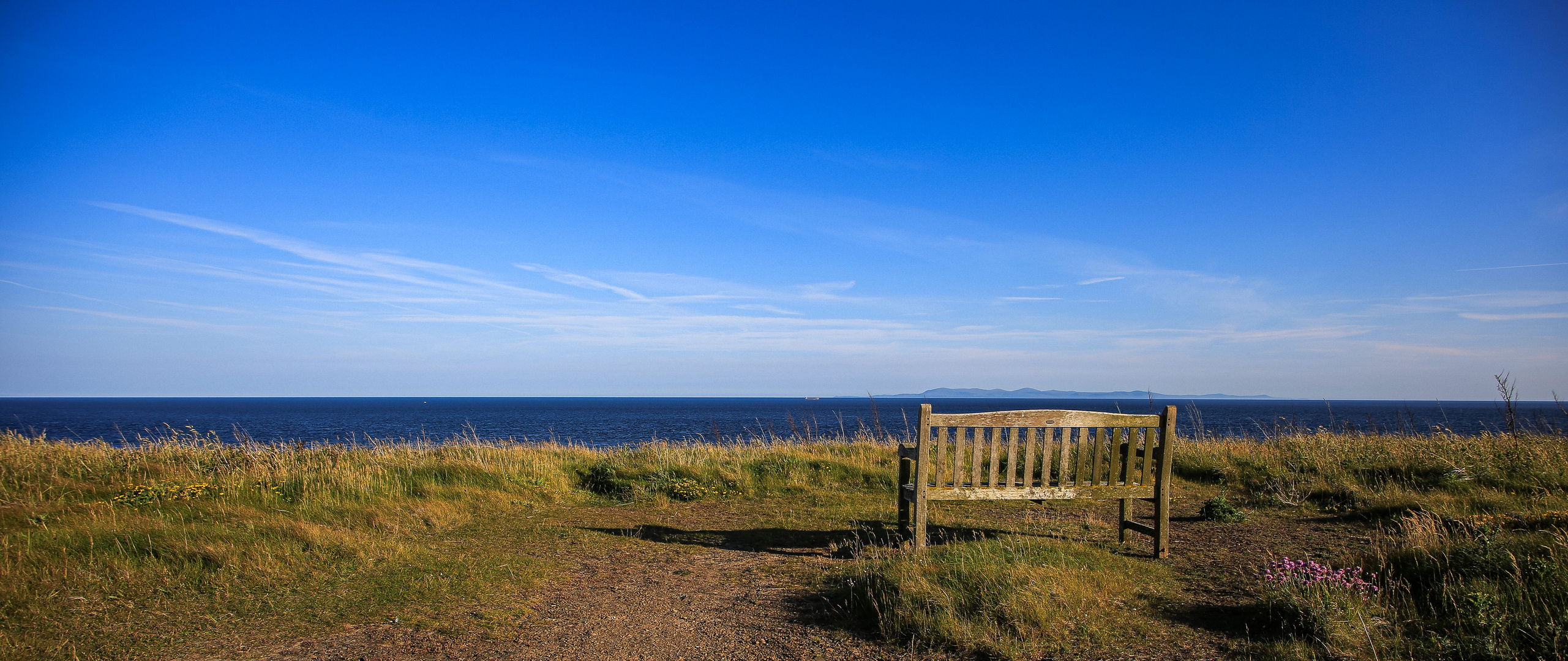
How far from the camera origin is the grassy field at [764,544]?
4.50 metres

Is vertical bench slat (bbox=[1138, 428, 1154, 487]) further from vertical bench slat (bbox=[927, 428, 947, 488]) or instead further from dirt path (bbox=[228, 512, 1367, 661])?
vertical bench slat (bbox=[927, 428, 947, 488])

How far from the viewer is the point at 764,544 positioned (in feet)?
25.6

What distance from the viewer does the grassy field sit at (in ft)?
14.8

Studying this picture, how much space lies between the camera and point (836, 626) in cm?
495

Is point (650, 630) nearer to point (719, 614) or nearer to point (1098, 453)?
point (719, 614)

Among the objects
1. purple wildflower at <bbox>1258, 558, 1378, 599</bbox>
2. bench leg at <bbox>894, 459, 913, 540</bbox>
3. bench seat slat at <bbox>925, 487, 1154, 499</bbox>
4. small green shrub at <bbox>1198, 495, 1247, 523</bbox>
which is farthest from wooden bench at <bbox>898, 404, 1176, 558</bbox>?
small green shrub at <bbox>1198, 495, 1247, 523</bbox>

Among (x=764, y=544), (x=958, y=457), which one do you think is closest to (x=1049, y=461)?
(x=958, y=457)

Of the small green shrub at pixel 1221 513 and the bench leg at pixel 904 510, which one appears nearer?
the bench leg at pixel 904 510

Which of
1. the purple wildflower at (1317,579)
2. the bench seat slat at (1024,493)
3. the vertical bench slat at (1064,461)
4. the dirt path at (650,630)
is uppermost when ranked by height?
the vertical bench slat at (1064,461)

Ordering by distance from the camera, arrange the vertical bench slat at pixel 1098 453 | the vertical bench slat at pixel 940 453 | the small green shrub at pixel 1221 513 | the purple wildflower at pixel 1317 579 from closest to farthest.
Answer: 1. the purple wildflower at pixel 1317 579
2. the vertical bench slat at pixel 940 453
3. the vertical bench slat at pixel 1098 453
4. the small green shrub at pixel 1221 513

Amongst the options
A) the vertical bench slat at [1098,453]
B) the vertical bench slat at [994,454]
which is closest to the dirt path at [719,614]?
the vertical bench slat at [1098,453]

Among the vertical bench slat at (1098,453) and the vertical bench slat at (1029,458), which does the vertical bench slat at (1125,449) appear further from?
the vertical bench slat at (1029,458)

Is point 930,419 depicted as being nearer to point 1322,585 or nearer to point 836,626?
point 836,626

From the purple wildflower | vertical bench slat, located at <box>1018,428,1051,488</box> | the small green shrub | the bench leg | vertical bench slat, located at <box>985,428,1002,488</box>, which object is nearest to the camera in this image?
the purple wildflower
